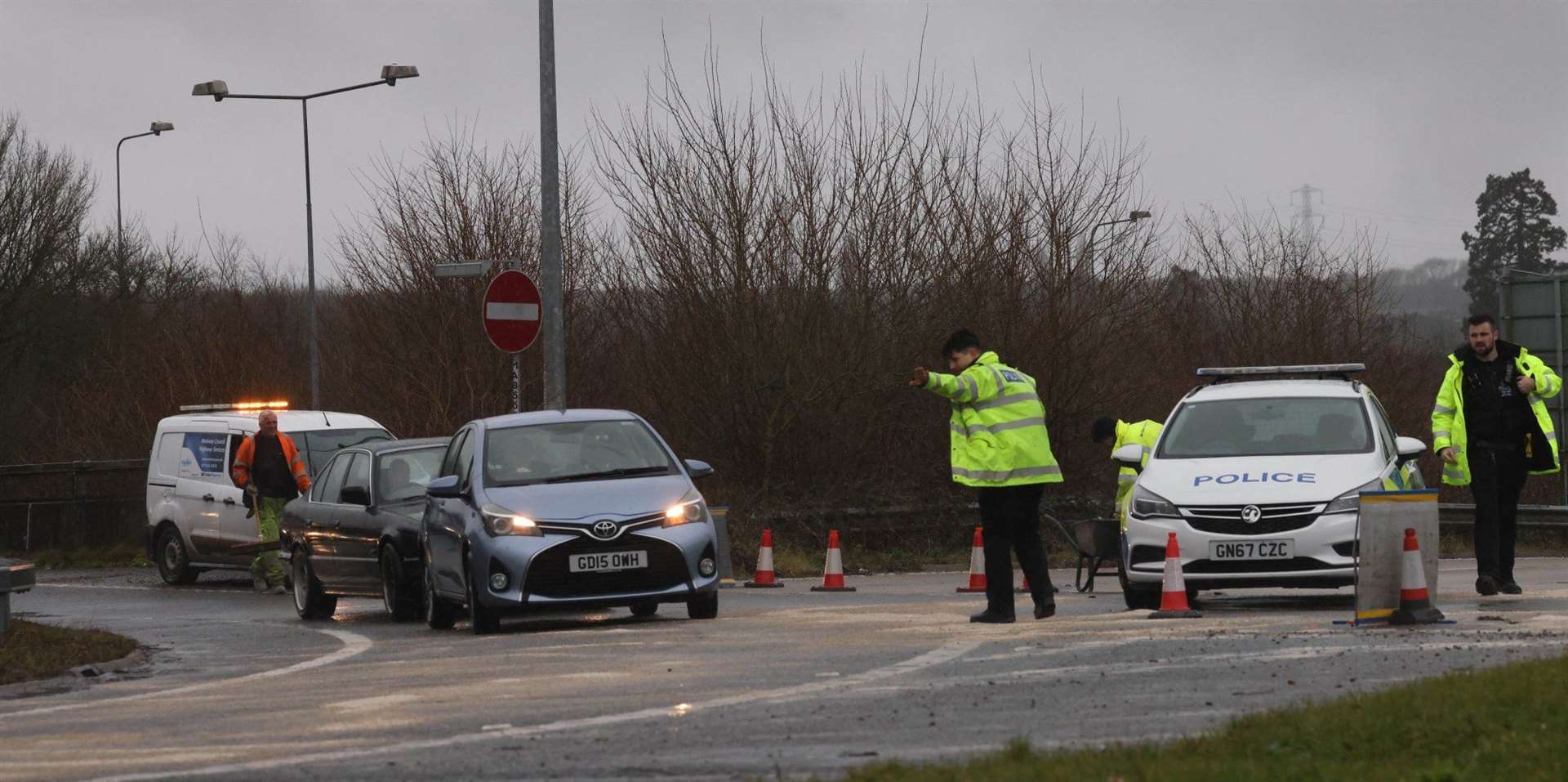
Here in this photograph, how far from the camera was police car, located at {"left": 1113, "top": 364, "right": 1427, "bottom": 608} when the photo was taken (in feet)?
47.2

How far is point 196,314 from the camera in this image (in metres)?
47.7

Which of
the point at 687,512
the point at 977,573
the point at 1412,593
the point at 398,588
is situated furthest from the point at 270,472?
the point at 1412,593

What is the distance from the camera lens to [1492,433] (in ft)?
51.5

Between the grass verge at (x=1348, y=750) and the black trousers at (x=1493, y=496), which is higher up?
the black trousers at (x=1493, y=496)

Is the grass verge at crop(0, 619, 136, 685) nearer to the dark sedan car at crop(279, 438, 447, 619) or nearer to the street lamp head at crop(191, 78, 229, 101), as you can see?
the dark sedan car at crop(279, 438, 447, 619)

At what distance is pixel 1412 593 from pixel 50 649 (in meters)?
8.30

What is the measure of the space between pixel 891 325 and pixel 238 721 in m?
19.1

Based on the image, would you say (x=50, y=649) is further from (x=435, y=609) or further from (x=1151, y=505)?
(x=1151, y=505)

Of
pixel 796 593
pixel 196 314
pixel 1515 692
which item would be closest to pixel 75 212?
pixel 196 314

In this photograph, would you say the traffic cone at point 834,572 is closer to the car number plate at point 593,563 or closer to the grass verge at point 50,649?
the car number plate at point 593,563

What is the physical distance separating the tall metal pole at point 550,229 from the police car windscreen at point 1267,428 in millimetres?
7102

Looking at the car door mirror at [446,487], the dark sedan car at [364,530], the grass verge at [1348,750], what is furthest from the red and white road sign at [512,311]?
the grass verge at [1348,750]

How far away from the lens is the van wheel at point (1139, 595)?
15.1m

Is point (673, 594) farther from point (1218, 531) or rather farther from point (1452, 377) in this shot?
point (1452, 377)
